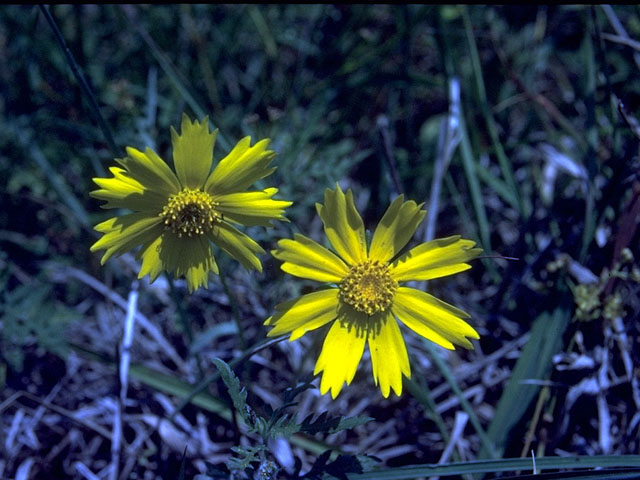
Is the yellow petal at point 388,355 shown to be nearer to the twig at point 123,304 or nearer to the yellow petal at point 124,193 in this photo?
the yellow petal at point 124,193

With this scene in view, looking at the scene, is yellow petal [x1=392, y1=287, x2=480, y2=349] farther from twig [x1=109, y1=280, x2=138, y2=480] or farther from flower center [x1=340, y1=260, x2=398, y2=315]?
twig [x1=109, y1=280, x2=138, y2=480]

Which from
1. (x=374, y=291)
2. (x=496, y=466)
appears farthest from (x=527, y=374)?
(x=374, y=291)

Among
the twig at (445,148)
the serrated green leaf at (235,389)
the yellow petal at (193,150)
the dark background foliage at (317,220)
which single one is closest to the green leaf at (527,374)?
the dark background foliage at (317,220)

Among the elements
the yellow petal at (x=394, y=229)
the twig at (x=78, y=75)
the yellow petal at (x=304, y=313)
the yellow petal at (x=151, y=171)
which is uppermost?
the twig at (x=78, y=75)

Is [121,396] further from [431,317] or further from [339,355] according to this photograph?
[431,317]

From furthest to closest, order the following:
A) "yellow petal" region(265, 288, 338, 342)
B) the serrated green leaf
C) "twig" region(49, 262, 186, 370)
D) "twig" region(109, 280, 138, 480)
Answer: "twig" region(49, 262, 186, 370)
"twig" region(109, 280, 138, 480)
"yellow petal" region(265, 288, 338, 342)
the serrated green leaf

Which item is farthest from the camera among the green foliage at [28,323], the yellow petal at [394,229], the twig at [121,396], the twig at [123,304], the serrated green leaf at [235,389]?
the twig at [123,304]

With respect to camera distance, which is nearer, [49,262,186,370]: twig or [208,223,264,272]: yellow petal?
[208,223,264,272]: yellow petal

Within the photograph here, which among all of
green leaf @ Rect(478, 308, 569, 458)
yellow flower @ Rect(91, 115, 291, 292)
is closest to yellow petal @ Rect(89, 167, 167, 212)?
yellow flower @ Rect(91, 115, 291, 292)
